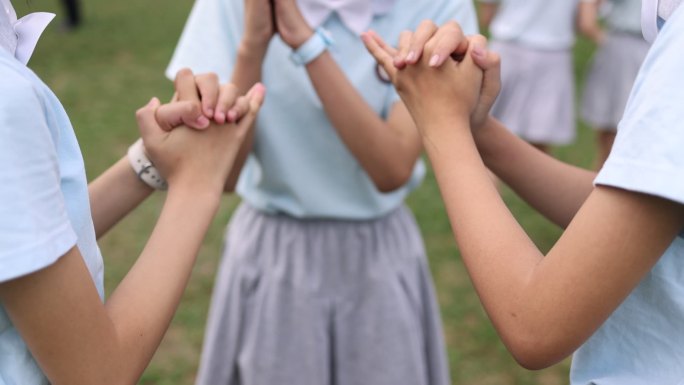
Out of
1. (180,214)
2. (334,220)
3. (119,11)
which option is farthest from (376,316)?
(119,11)

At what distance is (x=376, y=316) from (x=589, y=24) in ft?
9.10

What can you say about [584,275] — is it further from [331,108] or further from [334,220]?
[334,220]

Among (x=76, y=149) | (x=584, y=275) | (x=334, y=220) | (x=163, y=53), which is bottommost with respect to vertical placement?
(x=163, y=53)

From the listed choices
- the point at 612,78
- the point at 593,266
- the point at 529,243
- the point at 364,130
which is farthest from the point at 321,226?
the point at 612,78

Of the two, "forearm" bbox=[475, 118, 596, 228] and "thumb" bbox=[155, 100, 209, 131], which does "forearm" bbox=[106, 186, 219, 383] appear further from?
"forearm" bbox=[475, 118, 596, 228]

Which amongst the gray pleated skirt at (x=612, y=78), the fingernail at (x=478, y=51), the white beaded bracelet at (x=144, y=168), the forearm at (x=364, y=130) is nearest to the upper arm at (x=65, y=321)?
the white beaded bracelet at (x=144, y=168)

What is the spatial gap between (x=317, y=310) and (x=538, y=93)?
2713 millimetres

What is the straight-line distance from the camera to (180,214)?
1142 mm

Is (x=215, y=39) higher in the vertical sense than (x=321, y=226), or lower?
higher

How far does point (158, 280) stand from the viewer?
1.06 meters

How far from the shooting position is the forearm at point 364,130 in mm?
1545

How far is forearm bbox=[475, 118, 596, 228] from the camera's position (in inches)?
50.4

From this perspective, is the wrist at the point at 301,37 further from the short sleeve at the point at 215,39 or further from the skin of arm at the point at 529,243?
the skin of arm at the point at 529,243

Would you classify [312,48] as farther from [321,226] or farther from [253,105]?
[321,226]
